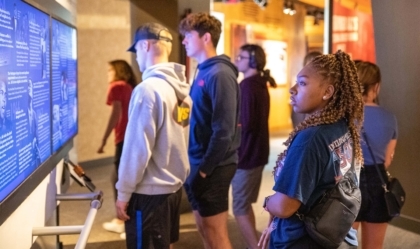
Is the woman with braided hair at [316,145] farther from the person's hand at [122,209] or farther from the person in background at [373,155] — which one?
the person in background at [373,155]

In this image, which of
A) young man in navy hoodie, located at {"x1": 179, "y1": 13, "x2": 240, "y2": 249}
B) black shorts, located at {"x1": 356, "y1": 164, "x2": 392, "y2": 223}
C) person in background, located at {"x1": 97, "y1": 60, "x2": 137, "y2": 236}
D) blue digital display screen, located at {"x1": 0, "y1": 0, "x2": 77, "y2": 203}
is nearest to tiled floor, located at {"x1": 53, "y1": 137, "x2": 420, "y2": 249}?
person in background, located at {"x1": 97, "y1": 60, "x2": 137, "y2": 236}

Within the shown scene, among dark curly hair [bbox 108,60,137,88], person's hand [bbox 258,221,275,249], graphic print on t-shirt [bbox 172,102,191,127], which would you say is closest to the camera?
person's hand [bbox 258,221,275,249]

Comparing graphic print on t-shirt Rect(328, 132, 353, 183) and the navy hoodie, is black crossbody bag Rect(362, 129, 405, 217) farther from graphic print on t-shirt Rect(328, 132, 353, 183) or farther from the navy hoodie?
graphic print on t-shirt Rect(328, 132, 353, 183)

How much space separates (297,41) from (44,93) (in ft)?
34.2

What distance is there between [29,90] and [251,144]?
6.73ft

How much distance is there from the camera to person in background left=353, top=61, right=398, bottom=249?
2.94 meters

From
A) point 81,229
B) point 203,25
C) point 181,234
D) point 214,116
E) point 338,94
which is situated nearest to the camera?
point 338,94

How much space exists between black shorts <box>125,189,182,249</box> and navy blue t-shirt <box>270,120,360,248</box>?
75 cm

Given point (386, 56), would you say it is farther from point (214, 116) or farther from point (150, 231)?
point (150, 231)

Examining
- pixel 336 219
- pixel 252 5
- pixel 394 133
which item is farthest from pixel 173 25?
pixel 252 5

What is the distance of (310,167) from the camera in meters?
1.77

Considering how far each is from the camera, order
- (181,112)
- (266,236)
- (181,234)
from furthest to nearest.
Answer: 1. (181,234)
2. (181,112)
3. (266,236)

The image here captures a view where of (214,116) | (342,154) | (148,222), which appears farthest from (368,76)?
(148,222)

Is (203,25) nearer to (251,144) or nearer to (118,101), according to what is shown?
(251,144)
